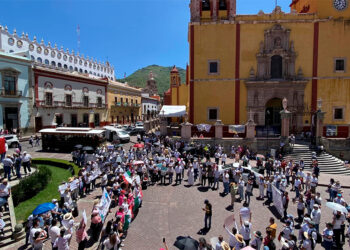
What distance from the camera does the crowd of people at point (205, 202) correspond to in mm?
7148

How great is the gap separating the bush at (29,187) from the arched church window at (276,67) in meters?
25.7

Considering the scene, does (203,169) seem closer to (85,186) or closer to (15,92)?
(85,186)

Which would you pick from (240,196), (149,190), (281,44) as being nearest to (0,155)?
(149,190)

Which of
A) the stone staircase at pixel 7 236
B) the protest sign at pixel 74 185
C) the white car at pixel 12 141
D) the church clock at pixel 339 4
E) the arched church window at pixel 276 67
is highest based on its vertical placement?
the church clock at pixel 339 4

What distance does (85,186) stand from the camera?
41.2 feet

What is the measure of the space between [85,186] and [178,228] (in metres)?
6.16

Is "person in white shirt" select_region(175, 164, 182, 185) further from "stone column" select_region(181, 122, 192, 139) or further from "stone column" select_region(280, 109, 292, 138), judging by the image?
"stone column" select_region(280, 109, 292, 138)

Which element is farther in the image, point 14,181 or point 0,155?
point 0,155

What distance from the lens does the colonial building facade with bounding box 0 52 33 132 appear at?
28.6m

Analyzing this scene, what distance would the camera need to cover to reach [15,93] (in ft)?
97.6

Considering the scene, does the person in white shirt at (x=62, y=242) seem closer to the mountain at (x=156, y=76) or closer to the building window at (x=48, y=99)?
the building window at (x=48, y=99)

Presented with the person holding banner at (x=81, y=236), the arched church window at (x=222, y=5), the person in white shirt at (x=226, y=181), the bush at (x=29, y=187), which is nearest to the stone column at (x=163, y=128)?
the bush at (x=29, y=187)

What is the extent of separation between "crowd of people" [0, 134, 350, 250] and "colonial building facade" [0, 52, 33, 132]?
17672 millimetres

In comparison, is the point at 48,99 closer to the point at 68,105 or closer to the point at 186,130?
the point at 68,105
